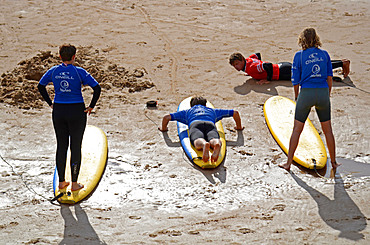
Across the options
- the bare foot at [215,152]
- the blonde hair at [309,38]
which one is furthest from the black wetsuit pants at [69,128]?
the blonde hair at [309,38]

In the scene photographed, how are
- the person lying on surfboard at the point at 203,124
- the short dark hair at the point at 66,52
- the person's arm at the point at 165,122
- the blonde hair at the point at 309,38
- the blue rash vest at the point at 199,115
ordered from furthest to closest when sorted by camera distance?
the person's arm at the point at 165,122, the blue rash vest at the point at 199,115, the person lying on surfboard at the point at 203,124, the blonde hair at the point at 309,38, the short dark hair at the point at 66,52

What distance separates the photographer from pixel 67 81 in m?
4.71

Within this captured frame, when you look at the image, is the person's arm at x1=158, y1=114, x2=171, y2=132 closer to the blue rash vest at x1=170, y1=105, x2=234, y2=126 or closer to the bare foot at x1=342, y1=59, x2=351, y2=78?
the blue rash vest at x1=170, y1=105, x2=234, y2=126

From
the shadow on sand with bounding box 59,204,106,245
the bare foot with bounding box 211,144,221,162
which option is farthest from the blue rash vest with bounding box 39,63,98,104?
the bare foot with bounding box 211,144,221,162

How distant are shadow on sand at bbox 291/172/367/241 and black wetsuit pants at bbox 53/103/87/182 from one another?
8.31ft

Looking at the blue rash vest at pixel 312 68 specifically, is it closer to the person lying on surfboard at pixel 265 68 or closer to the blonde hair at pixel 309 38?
the blonde hair at pixel 309 38

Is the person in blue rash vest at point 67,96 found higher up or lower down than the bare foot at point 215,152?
higher up

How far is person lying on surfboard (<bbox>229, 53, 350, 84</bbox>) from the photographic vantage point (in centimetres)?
862

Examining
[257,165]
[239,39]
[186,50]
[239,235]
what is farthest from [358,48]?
[239,235]

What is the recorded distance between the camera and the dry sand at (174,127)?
4.39 m

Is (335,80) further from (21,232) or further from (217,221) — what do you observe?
(21,232)

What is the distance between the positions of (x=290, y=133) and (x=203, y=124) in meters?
1.32

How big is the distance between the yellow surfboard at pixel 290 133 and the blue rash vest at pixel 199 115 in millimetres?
756

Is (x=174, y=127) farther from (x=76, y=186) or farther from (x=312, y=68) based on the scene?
(x=312, y=68)
